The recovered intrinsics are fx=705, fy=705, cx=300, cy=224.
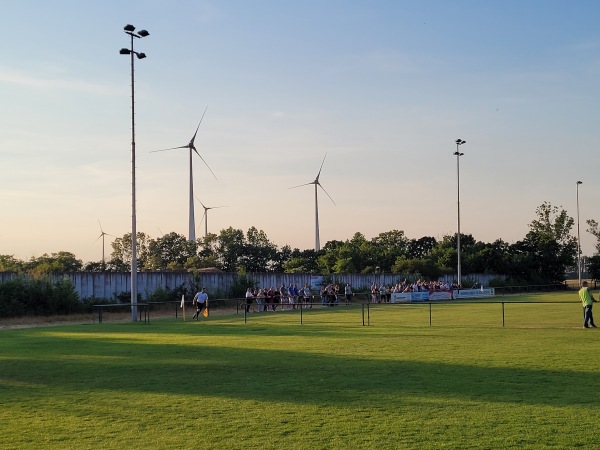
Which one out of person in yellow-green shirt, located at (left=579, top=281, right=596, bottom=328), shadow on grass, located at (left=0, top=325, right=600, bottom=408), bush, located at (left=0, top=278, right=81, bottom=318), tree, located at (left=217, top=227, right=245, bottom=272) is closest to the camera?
shadow on grass, located at (left=0, top=325, right=600, bottom=408)

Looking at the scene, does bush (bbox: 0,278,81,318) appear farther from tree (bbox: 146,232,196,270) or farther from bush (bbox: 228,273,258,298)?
tree (bbox: 146,232,196,270)

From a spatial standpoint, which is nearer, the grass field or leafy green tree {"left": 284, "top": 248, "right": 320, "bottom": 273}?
the grass field

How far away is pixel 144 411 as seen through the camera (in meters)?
11.1

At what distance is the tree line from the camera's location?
89.7m

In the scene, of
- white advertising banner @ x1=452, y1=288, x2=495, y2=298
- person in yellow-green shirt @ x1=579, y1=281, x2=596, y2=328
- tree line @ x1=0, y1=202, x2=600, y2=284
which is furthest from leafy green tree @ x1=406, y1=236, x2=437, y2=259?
person in yellow-green shirt @ x1=579, y1=281, x2=596, y2=328

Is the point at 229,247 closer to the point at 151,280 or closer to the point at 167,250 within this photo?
the point at 167,250

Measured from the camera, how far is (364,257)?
97125 millimetres

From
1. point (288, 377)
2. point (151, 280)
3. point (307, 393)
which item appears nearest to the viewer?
point (307, 393)

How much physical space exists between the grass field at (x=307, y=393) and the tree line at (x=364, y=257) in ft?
210

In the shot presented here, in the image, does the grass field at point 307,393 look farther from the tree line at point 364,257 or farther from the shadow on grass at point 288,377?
the tree line at point 364,257

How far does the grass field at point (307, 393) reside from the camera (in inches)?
363

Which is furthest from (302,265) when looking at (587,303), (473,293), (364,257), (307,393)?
(307,393)

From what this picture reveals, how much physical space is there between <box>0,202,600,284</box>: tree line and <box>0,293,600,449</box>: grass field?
210 feet

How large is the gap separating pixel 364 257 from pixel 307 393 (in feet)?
279
